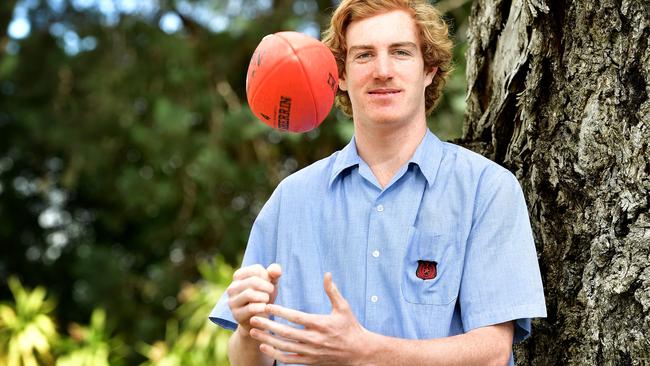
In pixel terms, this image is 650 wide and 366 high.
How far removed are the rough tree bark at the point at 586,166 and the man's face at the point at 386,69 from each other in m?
0.46

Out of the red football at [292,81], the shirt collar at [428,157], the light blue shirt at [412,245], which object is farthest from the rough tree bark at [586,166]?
the red football at [292,81]

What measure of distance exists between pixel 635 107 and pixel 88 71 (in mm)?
10133

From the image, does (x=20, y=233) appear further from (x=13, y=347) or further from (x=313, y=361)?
(x=313, y=361)

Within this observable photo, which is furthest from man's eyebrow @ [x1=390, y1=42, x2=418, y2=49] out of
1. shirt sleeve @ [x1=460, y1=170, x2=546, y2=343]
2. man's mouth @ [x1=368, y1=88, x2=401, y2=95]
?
shirt sleeve @ [x1=460, y1=170, x2=546, y2=343]

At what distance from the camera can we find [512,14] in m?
2.92

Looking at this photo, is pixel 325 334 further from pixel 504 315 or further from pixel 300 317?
pixel 504 315

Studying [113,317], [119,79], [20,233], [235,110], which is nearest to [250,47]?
[235,110]

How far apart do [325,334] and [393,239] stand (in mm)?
420

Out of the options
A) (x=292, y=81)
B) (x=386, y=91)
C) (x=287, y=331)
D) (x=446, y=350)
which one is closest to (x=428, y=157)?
(x=386, y=91)

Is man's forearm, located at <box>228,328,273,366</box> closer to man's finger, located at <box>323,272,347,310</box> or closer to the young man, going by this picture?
the young man

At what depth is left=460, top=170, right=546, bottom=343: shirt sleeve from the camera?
221 cm

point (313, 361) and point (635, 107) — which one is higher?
point (635, 107)

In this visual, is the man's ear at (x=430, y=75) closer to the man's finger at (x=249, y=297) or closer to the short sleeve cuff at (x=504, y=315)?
the short sleeve cuff at (x=504, y=315)

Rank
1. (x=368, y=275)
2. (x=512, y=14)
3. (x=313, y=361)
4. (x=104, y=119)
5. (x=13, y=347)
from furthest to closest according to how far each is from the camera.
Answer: (x=104, y=119) → (x=13, y=347) → (x=512, y=14) → (x=368, y=275) → (x=313, y=361)
